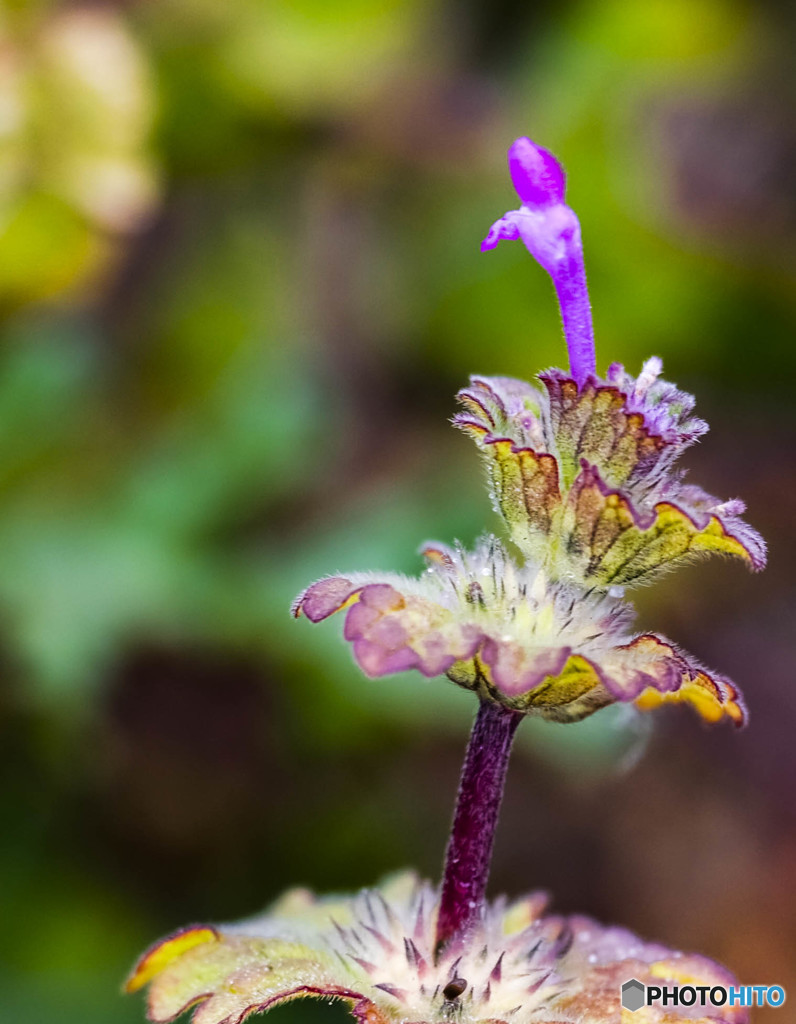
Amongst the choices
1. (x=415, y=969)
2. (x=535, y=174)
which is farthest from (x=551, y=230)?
(x=415, y=969)

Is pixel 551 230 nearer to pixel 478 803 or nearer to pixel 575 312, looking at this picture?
pixel 575 312

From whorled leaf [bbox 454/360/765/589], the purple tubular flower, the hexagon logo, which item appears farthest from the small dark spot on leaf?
the purple tubular flower

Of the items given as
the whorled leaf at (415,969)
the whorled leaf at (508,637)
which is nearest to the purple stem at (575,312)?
the whorled leaf at (508,637)

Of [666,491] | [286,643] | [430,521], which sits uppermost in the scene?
[430,521]

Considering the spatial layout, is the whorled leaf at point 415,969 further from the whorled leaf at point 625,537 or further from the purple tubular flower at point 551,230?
the purple tubular flower at point 551,230

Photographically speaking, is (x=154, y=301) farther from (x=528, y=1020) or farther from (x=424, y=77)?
(x=528, y=1020)

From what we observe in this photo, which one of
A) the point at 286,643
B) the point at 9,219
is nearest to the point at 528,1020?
the point at 286,643
